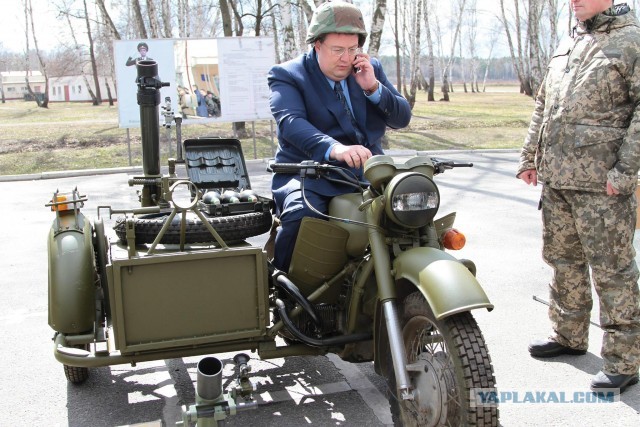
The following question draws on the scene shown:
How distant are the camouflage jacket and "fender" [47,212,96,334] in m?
2.64

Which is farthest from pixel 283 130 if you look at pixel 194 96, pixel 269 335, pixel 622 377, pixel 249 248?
pixel 194 96

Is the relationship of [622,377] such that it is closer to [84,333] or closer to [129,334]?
[129,334]

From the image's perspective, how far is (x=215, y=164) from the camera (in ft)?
15.3

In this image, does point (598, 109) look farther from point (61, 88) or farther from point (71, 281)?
point (61, 88)

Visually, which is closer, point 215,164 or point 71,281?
point 71,281

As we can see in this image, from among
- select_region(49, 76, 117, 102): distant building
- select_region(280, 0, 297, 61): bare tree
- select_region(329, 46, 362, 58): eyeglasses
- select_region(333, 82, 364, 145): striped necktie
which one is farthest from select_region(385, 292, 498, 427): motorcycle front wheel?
select_region(49, 76, 117, 102): distant building

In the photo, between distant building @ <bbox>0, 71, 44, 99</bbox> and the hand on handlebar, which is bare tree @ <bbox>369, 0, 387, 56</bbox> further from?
distant building @ <bbox>0, 71, 44, 99</bbox>

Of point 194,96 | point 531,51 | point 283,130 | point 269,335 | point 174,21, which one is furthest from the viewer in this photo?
point 174,21

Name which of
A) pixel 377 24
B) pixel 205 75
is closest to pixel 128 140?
pixel 205 75

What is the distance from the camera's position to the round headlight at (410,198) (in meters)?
2.99

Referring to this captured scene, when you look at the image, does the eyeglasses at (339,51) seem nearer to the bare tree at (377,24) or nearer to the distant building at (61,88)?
the bare tree at (377,24)

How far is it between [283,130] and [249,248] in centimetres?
76

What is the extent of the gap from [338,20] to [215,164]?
4.97 feet

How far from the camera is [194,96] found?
1363 cm
